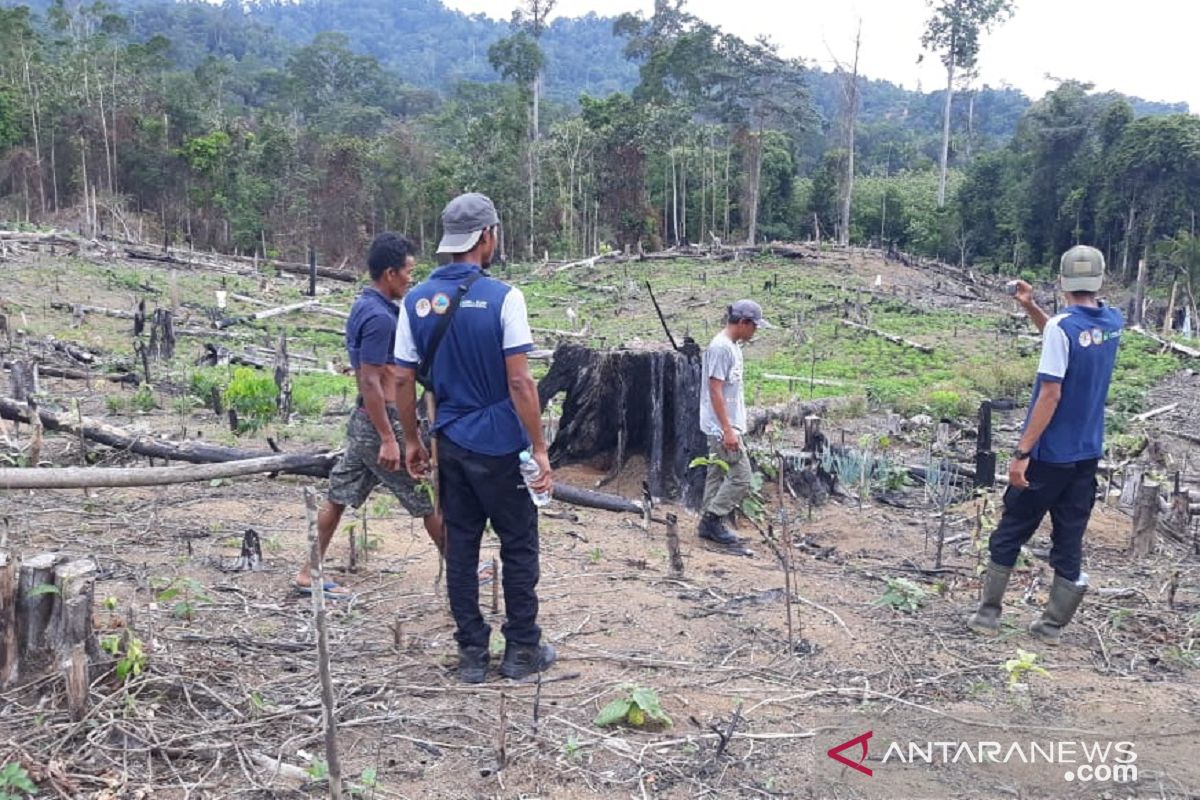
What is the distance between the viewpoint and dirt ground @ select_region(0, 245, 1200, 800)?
3.22 meters

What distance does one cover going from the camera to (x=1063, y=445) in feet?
15.2

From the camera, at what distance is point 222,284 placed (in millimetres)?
26234

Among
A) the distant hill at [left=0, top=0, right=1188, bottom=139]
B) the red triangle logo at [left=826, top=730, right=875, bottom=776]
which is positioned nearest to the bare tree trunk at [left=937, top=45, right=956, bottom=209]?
the distant hill at [left=0, top=0, right=1188, bottom=139]

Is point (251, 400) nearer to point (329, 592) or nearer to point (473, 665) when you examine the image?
point (329, 592)

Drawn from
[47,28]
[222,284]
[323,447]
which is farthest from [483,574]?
[47,28]

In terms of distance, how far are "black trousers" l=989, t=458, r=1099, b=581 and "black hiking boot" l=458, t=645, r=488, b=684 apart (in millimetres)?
2559

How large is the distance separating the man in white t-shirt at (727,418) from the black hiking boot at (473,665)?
7.54 ft

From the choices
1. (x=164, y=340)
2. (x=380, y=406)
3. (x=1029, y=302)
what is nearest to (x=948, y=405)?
(x=1029, y=302)

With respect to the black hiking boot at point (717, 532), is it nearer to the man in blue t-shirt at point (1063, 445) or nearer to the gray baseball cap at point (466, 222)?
the man in blue t-shirt at point (1063, 445)

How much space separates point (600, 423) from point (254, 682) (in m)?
4.61

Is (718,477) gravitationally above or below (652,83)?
below

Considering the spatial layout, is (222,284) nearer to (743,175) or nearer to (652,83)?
(743,175)

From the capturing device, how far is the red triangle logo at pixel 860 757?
3.36 meters

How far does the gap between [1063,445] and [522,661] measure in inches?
106
